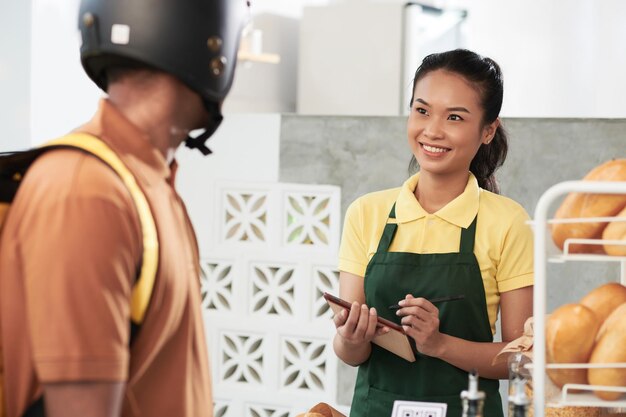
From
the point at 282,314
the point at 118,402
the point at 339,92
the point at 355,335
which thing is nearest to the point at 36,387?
the point at 118,402

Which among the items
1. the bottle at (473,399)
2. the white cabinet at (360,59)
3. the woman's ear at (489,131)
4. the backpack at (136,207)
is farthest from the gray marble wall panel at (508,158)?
the backpack at (136,207)

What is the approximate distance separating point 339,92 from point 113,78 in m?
3.93

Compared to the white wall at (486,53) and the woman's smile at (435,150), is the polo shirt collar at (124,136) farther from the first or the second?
the white wall at (486,53)

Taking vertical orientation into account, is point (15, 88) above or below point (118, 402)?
above

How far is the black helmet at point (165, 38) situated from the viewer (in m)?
0.99

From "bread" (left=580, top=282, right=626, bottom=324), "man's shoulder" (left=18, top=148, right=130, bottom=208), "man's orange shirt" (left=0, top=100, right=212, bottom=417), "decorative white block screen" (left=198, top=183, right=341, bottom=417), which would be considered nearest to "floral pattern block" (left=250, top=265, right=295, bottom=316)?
"decorative white block screen" (left=198, top=183, right=341, bottom=417)

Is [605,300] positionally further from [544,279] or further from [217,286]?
[217,286]

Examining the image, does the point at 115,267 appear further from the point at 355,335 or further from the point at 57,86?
the point at 57,86

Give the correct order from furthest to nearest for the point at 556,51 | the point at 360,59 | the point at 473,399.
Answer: the point at 360,59
the point at 556,51
the point at 473,399

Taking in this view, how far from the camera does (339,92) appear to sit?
4.91m

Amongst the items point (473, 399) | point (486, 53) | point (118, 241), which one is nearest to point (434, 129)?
point (473, 399)

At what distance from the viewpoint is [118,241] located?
893 mm

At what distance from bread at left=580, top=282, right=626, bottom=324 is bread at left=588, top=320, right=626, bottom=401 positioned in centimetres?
3

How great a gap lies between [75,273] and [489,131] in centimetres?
135
